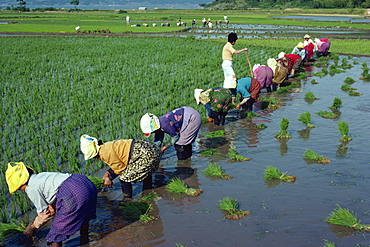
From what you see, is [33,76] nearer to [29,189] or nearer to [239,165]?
[239,165]

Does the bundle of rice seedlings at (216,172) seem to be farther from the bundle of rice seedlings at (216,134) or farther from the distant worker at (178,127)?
the bundle of rice seedlings at (216,134)

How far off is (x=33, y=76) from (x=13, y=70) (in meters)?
1.81

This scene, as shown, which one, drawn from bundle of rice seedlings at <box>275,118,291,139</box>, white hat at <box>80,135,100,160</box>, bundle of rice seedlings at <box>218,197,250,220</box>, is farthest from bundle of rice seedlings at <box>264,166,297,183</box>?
white hat at <box>80,135,100,160</box>

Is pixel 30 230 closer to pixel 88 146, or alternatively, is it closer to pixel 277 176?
pixel 88 146

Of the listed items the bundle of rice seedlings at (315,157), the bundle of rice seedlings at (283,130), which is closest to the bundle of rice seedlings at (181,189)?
the bundle of rice seedlings at (315,157)

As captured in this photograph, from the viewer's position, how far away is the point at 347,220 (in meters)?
3.78

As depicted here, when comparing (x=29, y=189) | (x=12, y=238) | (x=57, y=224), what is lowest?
(x=12, y=238)

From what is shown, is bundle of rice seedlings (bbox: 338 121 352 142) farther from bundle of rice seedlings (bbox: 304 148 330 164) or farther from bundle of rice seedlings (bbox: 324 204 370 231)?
bundle of rice seedlings (bbox: 324 204 370 231)

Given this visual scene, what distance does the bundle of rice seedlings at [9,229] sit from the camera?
388 cm

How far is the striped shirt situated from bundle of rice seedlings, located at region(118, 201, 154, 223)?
0.97 meters

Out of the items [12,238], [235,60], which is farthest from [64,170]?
[235,60]

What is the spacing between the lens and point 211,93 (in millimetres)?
7035

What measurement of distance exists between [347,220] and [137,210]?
7.00 ft

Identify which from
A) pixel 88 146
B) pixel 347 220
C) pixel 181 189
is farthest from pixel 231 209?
pixel 88 146
